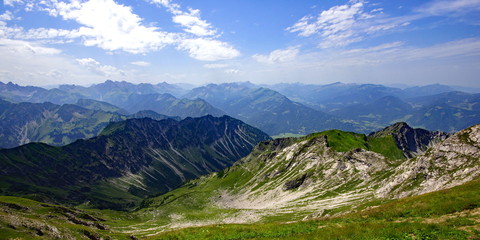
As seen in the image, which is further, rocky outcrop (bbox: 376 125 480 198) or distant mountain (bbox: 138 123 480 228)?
distant mountain (bbox: 138 123 480 228)

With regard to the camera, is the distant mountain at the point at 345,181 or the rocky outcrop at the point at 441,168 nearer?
the rocky outcrop at the point at 441,168

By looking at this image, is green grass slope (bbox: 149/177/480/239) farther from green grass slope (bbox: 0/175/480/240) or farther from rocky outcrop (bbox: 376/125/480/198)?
rocky outcrop (bbox: 376/125/480/198)

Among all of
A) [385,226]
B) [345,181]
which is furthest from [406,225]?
[345,181]

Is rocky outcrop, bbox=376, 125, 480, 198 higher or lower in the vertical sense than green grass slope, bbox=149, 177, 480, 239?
lower

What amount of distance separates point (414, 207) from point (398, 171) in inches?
2692

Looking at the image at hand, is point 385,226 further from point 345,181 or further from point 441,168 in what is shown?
point 345,181

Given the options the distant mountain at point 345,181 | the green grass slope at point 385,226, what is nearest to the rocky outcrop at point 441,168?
the distant mountain at point 345,181

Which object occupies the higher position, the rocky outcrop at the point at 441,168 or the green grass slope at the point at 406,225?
the green grass slope at the point at 406,225

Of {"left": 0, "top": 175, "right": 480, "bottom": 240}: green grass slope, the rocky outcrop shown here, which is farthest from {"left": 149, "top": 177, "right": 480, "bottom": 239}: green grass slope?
the rocky outcrop

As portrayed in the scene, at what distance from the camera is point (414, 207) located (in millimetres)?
38625

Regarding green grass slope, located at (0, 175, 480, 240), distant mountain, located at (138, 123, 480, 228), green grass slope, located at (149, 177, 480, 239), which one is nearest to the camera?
green grass slope, located at (149, 177, 480, 239)

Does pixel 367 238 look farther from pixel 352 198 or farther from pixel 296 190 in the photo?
pixel 296 190

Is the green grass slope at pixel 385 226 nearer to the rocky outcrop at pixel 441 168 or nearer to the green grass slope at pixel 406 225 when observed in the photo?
the green grass slope at pixel 406 225

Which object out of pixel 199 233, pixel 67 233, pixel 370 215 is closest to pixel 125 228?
pixel 67 233
